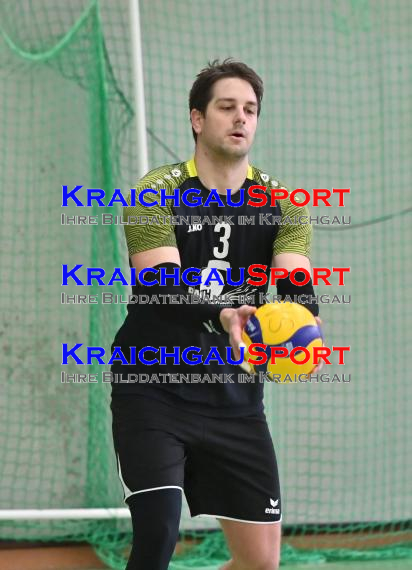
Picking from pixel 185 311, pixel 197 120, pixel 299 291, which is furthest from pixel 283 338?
pixel 197 120

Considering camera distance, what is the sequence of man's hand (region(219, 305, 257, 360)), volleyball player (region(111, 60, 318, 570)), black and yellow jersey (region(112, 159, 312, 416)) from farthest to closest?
black and yellow jersey (region(112, 159, 312, 416)), volleyball player (region(111, 60, 318, 570)), man's hand (region(219, 305, 257, 360))

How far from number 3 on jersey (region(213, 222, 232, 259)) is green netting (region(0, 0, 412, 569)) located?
1.95 meters

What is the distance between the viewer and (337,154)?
589 cm

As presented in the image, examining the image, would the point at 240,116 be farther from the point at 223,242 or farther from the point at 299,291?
the point at 299,291

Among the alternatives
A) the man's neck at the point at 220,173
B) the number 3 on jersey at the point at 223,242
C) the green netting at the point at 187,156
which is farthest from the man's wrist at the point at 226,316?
the green netting at the point at 187,156

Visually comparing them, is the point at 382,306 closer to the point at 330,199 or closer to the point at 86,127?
the point at 330,199

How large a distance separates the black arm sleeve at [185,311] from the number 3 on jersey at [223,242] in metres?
0.22

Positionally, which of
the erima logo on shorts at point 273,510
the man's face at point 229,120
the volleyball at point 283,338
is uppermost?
the man's face at point 229,120

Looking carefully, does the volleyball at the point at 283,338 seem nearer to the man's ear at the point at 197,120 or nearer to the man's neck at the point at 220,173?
the man's neck at the point at 220,173

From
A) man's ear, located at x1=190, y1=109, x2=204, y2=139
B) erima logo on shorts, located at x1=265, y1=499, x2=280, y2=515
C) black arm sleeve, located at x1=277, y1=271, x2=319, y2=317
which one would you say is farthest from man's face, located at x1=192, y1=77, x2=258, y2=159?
erima logo on shorts, located at x1=265, y1=499, x2=280, y2=515

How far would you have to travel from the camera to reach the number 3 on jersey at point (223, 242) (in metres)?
3.41

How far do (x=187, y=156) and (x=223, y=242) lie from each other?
2378 mm

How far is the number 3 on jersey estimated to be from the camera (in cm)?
341

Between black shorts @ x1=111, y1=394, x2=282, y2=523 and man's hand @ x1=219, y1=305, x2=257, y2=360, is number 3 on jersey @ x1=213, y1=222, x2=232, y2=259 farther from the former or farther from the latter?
black shorts @ x1=111, y1=394, x2=282, y2=523
